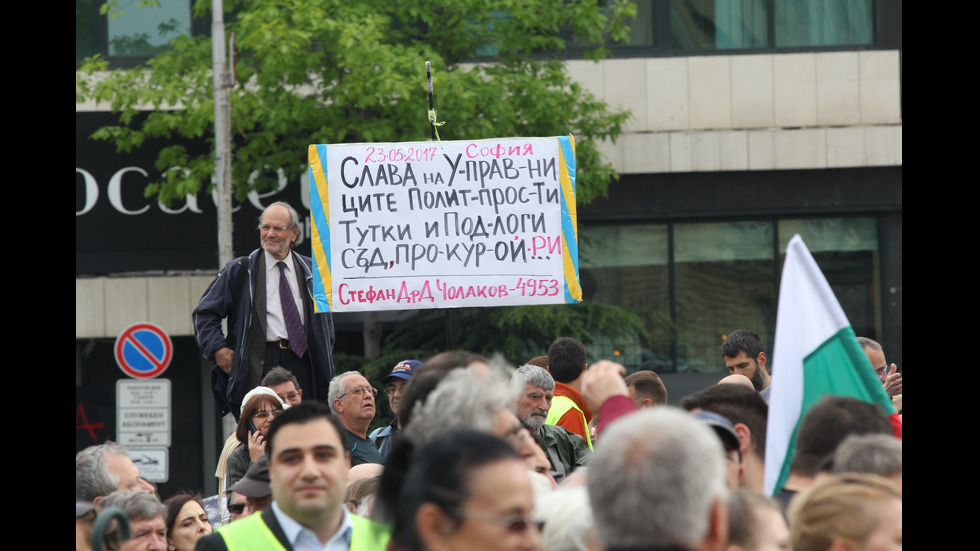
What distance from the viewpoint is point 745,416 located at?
16.4ft

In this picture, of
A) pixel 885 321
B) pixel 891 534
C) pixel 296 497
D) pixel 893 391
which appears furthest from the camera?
pixel 885 321

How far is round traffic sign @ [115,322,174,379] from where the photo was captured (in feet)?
46.4

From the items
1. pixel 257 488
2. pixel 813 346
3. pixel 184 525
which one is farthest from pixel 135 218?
→ pixel 813 346

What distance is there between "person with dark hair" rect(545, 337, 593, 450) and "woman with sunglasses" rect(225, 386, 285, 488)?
5.41ft

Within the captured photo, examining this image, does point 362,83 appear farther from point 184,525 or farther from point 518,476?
point 518,476

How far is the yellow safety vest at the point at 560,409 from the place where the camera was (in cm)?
784

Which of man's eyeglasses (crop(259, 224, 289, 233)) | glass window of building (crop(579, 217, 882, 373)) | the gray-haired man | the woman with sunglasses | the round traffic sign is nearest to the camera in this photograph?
the gray-haired man

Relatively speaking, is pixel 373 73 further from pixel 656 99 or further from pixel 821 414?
pixel 821 414

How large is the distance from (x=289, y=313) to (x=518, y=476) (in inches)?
217

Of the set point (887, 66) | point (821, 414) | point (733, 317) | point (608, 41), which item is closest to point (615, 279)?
point (733, 317)

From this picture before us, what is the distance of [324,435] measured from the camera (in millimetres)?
4641

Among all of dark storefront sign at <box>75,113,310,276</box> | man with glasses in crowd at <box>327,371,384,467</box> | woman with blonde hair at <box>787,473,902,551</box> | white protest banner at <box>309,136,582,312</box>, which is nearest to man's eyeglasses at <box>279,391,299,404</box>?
man with glasses in crowd at <box>327,371,384,467</box>

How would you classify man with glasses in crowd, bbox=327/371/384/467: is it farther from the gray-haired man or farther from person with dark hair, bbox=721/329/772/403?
person with dark hair, bbox=721/329/772/403

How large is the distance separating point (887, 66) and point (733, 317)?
3845 millimetres
